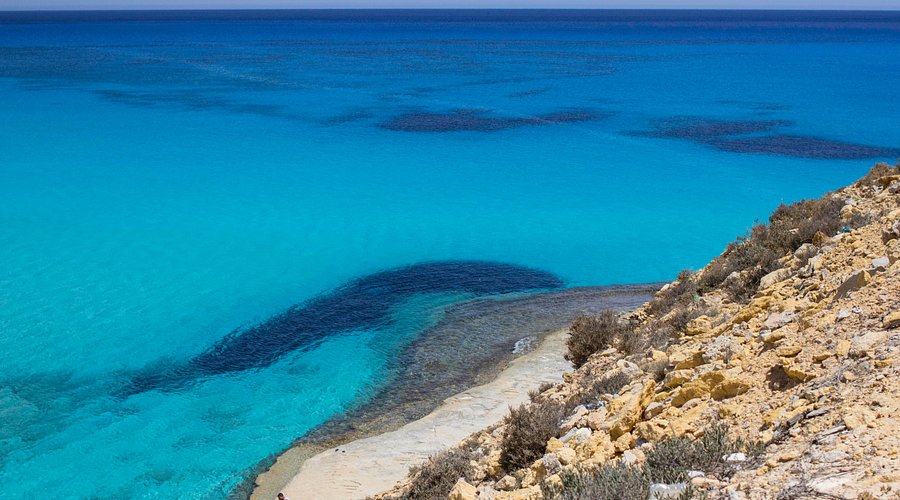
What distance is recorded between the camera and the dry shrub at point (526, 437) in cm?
832

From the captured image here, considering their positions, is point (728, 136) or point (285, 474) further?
point (728, 136)

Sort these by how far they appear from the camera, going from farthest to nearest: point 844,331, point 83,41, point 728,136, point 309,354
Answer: point 83,41, point 728,136, point 309,354, point 844,331

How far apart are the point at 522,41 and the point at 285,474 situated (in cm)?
10721

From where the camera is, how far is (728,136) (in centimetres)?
4081

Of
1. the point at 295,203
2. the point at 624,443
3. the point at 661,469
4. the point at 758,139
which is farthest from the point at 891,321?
the point at 758,139

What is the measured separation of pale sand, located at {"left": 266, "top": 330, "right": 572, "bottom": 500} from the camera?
12062mm

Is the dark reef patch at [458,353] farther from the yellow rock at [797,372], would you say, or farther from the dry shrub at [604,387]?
the yellow rock at [797,372]

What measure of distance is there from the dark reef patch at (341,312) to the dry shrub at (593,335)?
22.0 feet

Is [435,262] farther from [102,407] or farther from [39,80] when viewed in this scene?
[39,80]

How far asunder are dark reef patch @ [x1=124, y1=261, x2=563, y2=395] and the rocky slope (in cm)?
773

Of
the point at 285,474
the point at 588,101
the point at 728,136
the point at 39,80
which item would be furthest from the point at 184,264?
the point at 39,80

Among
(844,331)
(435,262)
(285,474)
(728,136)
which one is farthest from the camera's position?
(728,136)

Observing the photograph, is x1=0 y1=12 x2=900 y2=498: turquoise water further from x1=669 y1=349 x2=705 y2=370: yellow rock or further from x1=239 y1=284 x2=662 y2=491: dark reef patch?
x1=669 y1=349 x2=705 y2=370: yellow rock

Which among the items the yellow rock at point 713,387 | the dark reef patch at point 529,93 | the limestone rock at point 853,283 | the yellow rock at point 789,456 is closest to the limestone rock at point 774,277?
the limestone rock at point 853,283
